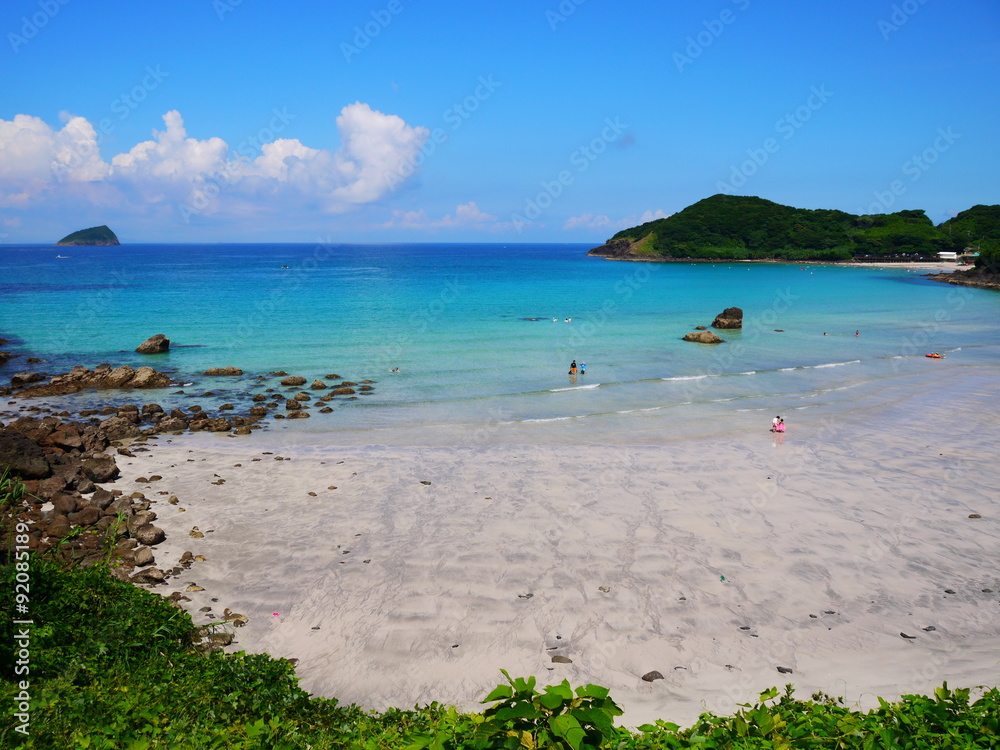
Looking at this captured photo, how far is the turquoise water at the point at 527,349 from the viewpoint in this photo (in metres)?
27.0

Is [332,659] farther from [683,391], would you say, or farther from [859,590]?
[683,391]

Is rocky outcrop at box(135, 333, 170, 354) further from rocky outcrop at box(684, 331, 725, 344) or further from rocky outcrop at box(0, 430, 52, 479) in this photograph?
rocky outcrop at box(684, 331, 725, 344)

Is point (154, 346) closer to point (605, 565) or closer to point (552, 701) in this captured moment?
point (605, 565)

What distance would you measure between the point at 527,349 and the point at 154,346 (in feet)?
84.6

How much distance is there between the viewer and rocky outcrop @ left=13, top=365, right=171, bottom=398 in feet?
99.5

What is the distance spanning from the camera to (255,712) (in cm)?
686

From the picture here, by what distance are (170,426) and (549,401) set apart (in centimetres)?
1660

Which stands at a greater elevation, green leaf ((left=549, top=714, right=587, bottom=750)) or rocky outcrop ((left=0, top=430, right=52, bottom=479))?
green leaf ((left=549, top=714, right=587, bottom=750))

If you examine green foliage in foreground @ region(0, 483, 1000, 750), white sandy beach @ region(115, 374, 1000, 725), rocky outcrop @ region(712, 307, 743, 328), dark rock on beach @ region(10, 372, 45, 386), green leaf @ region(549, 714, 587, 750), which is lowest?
white sandy beach @ region(115, 374, 1000, 725)

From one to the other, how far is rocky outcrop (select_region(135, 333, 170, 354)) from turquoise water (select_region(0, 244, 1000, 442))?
3.32ft

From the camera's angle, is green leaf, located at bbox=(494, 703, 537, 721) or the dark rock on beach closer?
green leaf, located at bbox=(494, 703, 537, 721)

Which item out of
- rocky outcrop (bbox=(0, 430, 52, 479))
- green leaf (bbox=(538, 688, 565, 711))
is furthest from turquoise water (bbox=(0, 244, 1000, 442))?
green leaf (bbox=(538, 688, 565, 711))

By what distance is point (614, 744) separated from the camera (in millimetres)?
4641

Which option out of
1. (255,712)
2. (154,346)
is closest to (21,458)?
(255,712)
